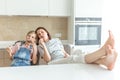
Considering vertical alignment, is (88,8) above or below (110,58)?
above

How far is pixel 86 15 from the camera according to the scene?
3.91 metres

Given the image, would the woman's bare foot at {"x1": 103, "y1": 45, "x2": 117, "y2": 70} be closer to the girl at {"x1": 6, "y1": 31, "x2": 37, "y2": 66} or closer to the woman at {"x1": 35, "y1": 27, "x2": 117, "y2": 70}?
the woman at {"x1": 35, "y1": 27, "x2": 117, "y2": 70}

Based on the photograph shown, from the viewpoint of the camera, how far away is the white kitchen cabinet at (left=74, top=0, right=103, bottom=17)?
3.85 m

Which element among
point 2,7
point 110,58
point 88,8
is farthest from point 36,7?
point 110,58

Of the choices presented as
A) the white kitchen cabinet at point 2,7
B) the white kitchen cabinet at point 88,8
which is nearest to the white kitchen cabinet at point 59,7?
the white kitchen cabinet at point 88,8

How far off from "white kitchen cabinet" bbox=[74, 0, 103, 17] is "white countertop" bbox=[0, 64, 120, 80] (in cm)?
164

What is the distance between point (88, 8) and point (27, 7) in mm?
1069

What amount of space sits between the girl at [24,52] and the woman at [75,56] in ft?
0.34

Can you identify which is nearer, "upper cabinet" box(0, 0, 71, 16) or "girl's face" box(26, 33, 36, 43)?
"girl's face" box(26, 33, 36, 43)

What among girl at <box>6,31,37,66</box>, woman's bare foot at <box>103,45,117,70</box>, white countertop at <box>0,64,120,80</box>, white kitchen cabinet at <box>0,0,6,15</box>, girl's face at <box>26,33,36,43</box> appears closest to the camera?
white countertop at <box>0,64,120,80</box>

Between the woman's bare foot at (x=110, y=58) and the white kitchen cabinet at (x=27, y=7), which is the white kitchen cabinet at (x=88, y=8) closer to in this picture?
the white kitchen cabinet at (x=27, y=7)

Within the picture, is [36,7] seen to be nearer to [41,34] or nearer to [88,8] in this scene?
[41,34]

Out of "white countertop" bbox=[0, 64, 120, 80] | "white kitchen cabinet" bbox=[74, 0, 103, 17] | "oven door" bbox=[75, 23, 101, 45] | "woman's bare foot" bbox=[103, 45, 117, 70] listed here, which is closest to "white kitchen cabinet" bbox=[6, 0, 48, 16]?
"white kitchen cabinet" bbox=[74, 0, 103, 17]

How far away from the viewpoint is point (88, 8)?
3.90 meters
